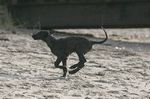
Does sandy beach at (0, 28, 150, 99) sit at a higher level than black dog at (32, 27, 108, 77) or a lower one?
lower

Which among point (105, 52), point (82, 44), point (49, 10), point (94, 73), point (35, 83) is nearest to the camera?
point (35, 83)

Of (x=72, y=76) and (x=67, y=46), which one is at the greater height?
(x=67, y=46)

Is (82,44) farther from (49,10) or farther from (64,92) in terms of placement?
(49,10)

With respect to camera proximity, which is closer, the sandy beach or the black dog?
the sandy beach

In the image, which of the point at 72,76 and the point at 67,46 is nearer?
the point at 67,46

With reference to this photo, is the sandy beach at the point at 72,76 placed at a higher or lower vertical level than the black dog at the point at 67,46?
lower

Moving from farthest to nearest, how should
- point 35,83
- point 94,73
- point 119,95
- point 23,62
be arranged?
1. point 23,62
2. point 94,73
3. point 35,83
4. point 119,95

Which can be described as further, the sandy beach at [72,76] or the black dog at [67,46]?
the black dog at [67,46]

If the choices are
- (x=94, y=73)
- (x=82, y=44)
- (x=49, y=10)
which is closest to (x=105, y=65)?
Result: (x=94, y=73)

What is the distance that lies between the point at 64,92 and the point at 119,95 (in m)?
1.04

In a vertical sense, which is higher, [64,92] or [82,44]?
[82,44]

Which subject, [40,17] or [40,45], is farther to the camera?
[40,17]

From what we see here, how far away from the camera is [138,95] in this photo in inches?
411

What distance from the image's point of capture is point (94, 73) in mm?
12977
